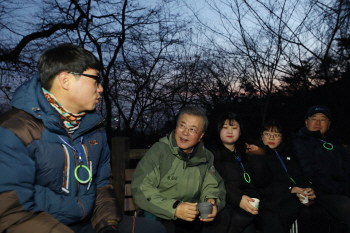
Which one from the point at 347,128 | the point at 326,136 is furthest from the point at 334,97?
the point at 326,136

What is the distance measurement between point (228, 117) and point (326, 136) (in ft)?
5.26

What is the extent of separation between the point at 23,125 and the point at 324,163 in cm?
356

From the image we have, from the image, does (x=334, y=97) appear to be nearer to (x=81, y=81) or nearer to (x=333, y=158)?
(x=333, y=158)

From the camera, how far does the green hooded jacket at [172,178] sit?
8.06 feet

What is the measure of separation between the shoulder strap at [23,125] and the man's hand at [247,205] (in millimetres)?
2082

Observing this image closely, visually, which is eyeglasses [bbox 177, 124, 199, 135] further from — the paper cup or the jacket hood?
the jacket hood

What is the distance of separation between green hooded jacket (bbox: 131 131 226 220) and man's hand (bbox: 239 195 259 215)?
0.27m

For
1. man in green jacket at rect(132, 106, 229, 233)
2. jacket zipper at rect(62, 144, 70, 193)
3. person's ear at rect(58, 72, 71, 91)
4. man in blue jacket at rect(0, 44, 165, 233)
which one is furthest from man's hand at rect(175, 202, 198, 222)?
person's ear at rect(58, 72, 71, 91)

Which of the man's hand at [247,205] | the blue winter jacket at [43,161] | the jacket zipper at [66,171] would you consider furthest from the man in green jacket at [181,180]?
the jacket zipper at [66,171]

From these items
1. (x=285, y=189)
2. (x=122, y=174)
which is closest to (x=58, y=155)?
(x=122, y=174)

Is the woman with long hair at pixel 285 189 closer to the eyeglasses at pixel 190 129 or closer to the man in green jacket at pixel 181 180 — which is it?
the man in green jacket at pixel 181 180

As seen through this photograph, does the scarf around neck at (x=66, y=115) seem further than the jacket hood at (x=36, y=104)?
Yes

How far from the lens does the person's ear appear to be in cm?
183

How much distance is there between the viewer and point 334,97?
703 centimetres
